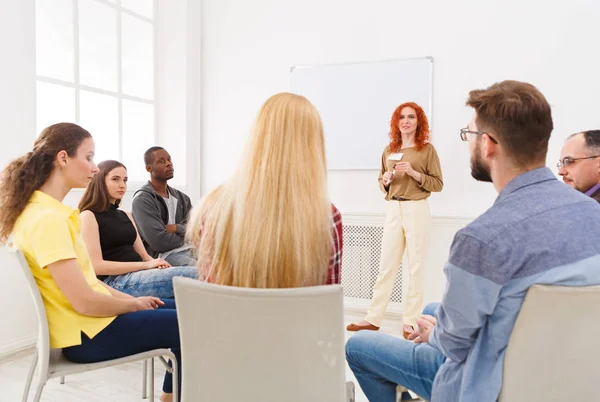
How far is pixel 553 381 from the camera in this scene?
3.57 ft

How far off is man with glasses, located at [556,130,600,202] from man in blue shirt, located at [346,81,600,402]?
44.7 inches

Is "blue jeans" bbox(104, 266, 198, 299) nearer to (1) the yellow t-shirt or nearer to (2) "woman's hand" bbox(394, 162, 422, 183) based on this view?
(1) the yellow t-shirt

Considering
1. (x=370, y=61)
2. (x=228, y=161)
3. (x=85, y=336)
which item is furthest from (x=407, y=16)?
(x=85, y=336)

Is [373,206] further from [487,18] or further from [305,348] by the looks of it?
[305,348]

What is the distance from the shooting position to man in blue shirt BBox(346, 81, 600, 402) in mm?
1104

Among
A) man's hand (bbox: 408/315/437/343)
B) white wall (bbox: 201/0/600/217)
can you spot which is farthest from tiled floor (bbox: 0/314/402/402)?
white wall (bbox: 201/0/600/217)

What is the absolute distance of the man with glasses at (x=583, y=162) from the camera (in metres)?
2.20

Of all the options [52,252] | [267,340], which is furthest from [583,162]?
[52,252]

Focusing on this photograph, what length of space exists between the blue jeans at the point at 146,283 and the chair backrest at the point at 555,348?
1599mm

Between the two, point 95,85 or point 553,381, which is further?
point 95,85

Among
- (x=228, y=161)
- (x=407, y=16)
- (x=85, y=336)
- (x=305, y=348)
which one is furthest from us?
(x=228, y=161)

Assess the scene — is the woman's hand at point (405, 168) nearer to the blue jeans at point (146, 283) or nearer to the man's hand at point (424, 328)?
the blue jeans at point (146, 283)

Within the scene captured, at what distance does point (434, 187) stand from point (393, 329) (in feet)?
3.62

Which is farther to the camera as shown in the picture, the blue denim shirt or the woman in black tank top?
the woman in black tank top
